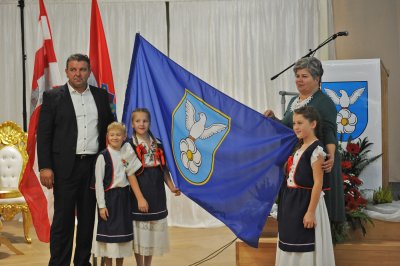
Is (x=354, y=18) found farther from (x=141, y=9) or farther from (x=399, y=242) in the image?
(x=399, y=242)

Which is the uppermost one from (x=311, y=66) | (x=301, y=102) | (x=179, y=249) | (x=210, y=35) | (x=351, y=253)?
(x=210, y=35)

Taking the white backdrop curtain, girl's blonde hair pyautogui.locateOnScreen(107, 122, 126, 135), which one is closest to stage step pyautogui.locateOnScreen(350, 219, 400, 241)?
girl's blonde hair pyautogui.locateOnScreen(107, 122, 126, 135)

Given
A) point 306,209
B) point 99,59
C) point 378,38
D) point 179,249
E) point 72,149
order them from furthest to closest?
point 378,38, point 179,249, point 99,59, point 72,149, point 306,209

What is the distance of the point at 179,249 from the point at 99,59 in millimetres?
2193

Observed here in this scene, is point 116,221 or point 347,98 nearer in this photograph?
point 116,221

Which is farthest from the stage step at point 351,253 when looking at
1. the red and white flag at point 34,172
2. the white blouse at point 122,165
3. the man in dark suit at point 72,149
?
the red and white flag at point 34,172

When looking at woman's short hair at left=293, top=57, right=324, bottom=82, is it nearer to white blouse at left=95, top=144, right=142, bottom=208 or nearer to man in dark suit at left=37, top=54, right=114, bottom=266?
white blouse at left=95, top=144, right=142, bottom=208

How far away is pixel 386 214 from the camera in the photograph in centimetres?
410

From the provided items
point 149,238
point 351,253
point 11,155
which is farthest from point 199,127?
point 11,155

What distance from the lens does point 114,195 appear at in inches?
143

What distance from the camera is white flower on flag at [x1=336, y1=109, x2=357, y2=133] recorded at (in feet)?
16.3

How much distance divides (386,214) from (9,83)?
4.92 meters

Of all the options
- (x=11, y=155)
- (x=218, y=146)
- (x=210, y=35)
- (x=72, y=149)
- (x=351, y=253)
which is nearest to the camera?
(x=72, y=149)

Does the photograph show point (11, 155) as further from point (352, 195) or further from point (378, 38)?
point (378, 38)
